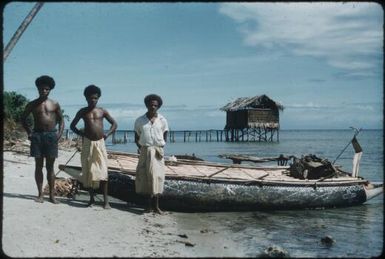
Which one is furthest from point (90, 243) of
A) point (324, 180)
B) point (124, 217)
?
point (324, 180)

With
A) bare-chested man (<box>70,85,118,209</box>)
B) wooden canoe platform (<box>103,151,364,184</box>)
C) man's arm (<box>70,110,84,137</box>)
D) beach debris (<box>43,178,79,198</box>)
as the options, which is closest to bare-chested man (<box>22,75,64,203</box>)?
man's arm (<box>70,110,84,137</box>)

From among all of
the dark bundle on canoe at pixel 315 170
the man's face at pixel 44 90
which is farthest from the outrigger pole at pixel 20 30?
the dark bundle on canoe at pixel 315 170

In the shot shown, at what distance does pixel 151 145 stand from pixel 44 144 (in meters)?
1.71

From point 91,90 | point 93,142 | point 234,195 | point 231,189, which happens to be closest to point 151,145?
point 93,142

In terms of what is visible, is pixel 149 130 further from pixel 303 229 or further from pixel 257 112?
pixel 257 112

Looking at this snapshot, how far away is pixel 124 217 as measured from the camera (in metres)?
6.70

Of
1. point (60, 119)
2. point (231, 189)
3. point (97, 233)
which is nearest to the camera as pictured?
point (97, 233)

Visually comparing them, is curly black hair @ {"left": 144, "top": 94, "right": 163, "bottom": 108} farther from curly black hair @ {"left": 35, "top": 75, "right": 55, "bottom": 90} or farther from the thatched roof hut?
the thatched roof hut

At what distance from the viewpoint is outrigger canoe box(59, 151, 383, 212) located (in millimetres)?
7948

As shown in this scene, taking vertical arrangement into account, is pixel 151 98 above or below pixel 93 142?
above

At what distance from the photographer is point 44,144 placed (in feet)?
21.7

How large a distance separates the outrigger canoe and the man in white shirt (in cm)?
75

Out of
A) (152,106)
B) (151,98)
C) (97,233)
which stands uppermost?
(151,98)

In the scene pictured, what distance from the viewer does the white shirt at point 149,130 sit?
6.98 meters
